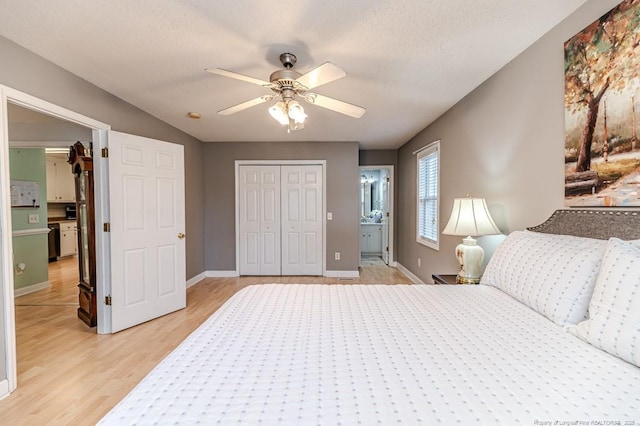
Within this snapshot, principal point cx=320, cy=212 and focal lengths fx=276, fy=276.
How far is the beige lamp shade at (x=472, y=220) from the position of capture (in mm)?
2133

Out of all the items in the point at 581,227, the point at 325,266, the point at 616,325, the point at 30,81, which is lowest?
the point at 325,266

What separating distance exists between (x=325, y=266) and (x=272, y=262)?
0.93 meters

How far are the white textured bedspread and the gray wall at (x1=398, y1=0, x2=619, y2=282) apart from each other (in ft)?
3.33

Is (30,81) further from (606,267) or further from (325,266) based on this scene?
(325,266)

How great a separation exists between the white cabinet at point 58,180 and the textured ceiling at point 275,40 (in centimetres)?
505

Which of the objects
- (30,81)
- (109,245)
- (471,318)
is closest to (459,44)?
(471,318)

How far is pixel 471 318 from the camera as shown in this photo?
1.27 metres

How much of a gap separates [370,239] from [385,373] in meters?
5.67

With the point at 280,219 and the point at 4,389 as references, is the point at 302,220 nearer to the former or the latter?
the point at 280,219

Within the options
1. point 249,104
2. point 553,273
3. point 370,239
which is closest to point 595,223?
point 553,273

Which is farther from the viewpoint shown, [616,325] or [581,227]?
[581,227]

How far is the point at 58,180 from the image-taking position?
6250 millimetres

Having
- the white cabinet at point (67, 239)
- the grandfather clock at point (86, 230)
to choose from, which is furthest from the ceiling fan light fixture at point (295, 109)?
the white cabinet at point (67, 239)

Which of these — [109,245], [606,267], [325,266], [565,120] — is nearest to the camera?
[606,267]
